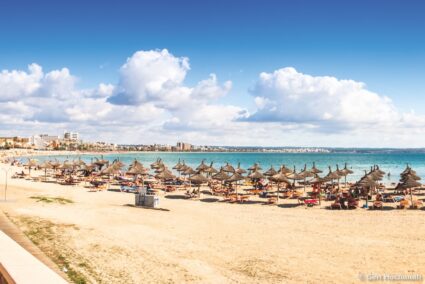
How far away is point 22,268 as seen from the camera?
21.2 ft

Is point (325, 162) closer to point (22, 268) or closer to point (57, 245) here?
point (57, 245)

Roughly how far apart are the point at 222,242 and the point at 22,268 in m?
9.37

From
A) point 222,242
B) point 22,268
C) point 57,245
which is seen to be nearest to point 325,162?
point 222,242

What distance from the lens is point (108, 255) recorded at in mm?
12227

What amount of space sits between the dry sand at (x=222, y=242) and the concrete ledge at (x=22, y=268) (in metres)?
2.34

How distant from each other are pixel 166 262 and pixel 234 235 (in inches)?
195

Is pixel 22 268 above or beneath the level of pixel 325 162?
above

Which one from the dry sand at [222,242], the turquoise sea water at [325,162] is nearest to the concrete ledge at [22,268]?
the dry sand at [222,242]

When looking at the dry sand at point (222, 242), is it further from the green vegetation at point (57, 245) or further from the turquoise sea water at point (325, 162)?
the turquoise sea water at point (325, 162)

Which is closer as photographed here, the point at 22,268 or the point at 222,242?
the point at 22,268

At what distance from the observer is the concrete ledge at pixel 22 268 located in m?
5.59

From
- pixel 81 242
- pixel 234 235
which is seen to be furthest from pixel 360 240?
pixel 81 242

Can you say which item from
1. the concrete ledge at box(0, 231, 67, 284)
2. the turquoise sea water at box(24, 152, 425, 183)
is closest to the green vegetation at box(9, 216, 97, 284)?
the concrete ledge at box(0, 231, 67, 284)

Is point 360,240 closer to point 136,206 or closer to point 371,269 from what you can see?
point 371,269
